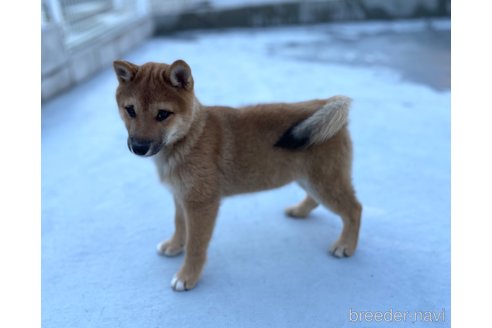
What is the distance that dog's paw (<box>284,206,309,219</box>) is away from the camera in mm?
3027

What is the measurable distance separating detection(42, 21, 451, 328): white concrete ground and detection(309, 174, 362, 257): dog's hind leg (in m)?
0.09

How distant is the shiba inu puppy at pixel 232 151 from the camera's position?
83.3 inches

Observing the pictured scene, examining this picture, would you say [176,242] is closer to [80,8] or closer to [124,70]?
[124,70]

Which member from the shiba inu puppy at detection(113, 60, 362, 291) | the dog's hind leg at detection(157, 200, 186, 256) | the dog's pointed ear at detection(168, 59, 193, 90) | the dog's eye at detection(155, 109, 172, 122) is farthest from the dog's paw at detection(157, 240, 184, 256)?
the dog's pointed ear at detection(168, 59, 193, 90)

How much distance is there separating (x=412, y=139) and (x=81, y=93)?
4293 mm

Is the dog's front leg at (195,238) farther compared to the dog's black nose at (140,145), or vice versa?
the dog's front leg at (195,238)

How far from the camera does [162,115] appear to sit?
6.83 feet

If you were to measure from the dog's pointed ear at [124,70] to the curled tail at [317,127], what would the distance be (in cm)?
94

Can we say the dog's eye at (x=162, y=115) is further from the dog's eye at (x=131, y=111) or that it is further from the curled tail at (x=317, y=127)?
the curled tail at (x=317, y=127)

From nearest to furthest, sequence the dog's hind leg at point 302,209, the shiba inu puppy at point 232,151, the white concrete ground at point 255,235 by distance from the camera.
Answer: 1. the shiba inu puppy at point 232,151
2. the white concrete ground at point 255,235
3. the dog's hind leg at point 302,209

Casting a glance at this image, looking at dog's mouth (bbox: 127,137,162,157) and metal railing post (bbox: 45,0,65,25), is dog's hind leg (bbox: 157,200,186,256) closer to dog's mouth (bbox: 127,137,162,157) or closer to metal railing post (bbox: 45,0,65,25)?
dog's mouth (bbox: 127,137,162,157)

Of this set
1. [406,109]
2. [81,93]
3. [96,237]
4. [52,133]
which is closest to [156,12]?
[81,93]

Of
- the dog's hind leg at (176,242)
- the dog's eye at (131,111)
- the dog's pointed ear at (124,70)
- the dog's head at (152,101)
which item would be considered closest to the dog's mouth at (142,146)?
the dog's head at (152,101)

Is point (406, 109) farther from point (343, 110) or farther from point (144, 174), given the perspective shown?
point (144, 174)
